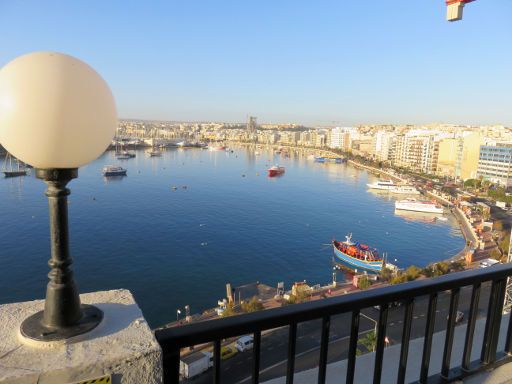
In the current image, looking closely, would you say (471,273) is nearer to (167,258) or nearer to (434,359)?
(434,359)

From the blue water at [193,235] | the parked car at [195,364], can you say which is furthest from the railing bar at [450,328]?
the blue water at [193,235]

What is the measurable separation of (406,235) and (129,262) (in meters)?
12.2

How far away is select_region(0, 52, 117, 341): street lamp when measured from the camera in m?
0.54

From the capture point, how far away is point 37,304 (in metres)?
0.65

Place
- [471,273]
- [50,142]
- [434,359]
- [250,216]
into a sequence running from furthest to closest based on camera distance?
[250,216], [434,359], [471,273], [50,142]

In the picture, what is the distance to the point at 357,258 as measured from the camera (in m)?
13.9

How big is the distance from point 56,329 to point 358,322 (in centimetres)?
54

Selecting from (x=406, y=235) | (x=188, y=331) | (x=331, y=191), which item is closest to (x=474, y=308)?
(x=188, y=331)

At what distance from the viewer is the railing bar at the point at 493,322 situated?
1.04 meters

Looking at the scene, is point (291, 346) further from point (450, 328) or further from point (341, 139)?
point (341, 139)

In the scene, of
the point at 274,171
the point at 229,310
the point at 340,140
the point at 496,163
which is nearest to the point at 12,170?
the point at 274,171

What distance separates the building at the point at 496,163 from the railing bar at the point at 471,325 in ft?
105

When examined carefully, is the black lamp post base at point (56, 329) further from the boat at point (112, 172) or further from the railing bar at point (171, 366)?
the boat at point (112, 172)

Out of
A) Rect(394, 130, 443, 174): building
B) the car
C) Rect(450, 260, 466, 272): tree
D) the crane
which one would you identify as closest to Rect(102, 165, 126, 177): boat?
Rect(450, 260, 466, 272): tree
